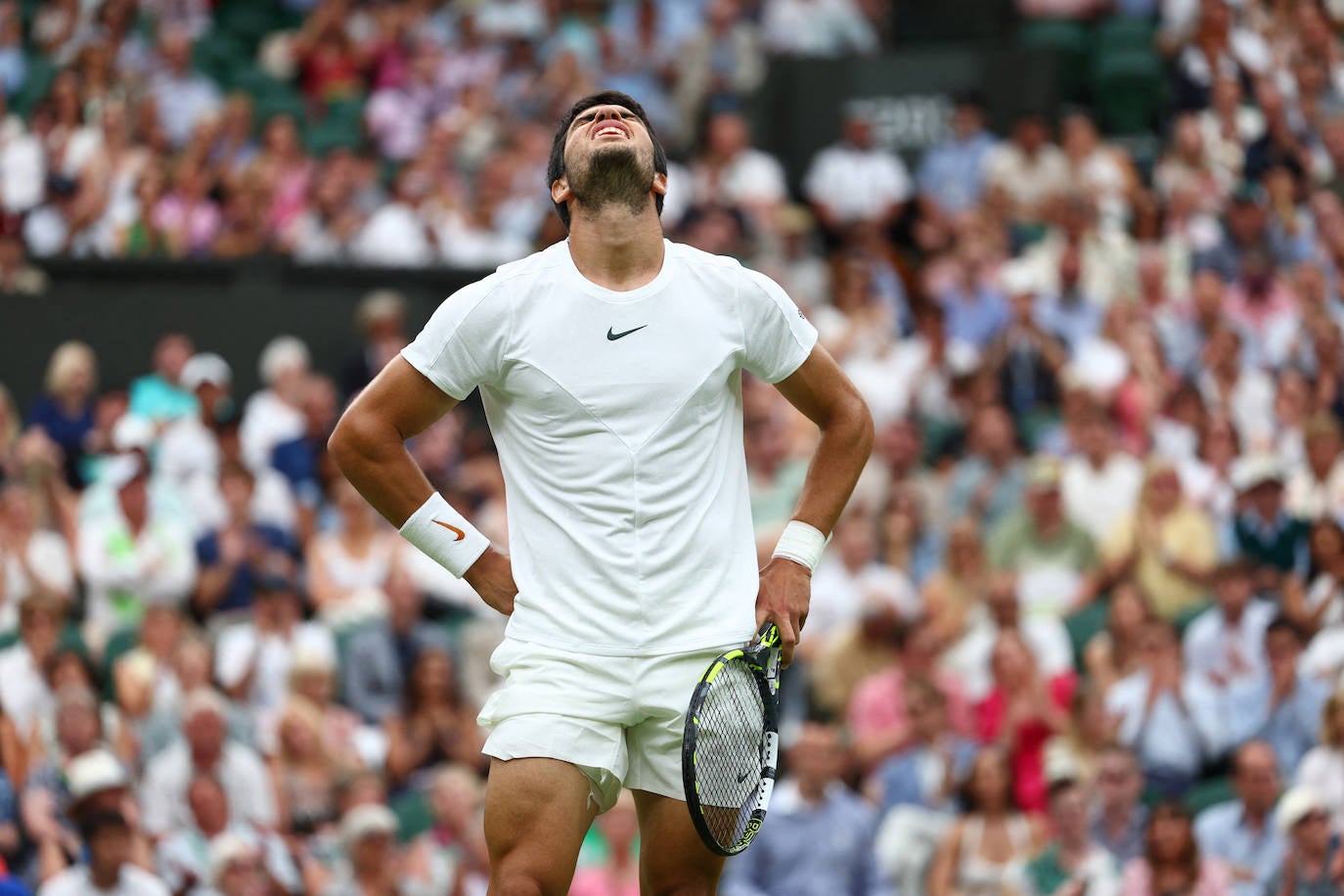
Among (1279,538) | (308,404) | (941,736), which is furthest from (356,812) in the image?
(1279,538)

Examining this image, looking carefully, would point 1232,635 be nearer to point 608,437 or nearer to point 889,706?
point 889,706

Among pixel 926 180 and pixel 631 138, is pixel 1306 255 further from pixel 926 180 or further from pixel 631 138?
pixel 631 138

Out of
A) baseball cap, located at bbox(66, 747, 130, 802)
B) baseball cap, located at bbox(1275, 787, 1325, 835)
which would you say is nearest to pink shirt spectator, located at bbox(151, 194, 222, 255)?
baseball cap, located at bbox(66, 747, 130, 802)

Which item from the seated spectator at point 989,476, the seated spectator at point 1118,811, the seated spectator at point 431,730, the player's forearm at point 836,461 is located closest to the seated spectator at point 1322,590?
the seated spectator at point 1118,811

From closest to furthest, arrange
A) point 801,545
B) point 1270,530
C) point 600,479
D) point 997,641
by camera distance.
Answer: point 600,479 < point 801,545 < point 997,641 < point 1270,530

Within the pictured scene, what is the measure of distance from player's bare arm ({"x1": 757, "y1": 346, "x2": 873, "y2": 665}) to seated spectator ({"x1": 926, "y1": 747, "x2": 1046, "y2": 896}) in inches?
176

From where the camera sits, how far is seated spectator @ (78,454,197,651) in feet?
36.4

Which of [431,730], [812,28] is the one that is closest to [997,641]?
[431,730]

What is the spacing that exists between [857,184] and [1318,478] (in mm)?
5071

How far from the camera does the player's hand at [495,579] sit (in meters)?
4.98

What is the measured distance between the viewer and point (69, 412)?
40.3 feet

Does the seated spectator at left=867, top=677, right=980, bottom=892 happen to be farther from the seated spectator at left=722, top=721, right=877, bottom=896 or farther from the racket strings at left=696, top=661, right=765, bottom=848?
the racket strings at left=696, top=661, right=765, bottom=848

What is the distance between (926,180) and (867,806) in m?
6.71

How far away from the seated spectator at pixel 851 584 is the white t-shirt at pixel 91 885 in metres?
3.82
